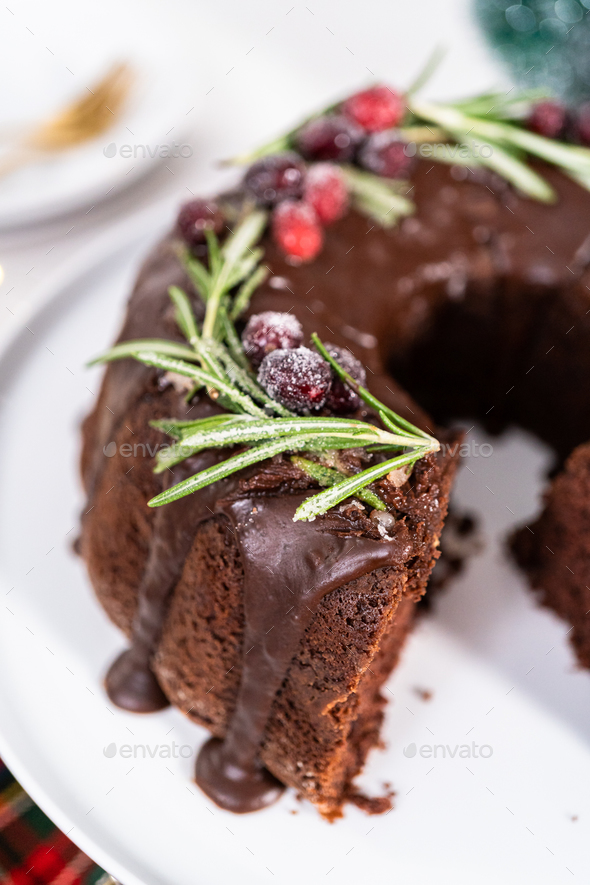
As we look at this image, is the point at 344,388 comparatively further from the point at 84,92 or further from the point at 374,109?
the point at 84,92

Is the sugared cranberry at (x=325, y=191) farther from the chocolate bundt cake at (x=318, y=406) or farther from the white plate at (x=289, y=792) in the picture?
the white plate at (x=289, y=792)

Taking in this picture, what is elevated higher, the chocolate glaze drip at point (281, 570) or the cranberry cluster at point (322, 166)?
the cranberry cluster at point (322, 166)

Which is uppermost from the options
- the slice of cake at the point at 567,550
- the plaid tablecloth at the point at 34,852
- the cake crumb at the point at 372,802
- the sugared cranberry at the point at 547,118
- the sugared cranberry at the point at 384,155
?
the sugared cranberry at the point at 384,155

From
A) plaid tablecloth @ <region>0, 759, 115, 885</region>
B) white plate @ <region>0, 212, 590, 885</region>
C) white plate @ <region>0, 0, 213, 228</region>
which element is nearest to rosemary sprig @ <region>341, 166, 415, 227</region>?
white plate @ <region>0, 212, 590, 885</region>

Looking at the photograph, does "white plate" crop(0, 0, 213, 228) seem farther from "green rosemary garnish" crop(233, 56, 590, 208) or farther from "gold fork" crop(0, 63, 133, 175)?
"green rosemary garnish" crop(233, 56, 590, 208)

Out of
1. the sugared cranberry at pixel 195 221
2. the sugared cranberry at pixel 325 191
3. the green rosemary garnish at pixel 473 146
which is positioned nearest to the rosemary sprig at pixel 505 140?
the green rosemary garnish at pixel 473 146

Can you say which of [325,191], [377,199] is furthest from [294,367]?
[377,199]
